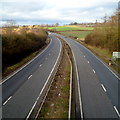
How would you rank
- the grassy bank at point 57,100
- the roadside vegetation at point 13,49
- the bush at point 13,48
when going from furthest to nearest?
the bush at point 13,48 < the roadside vegetation at point 13,49 < the grassy bank at point 57,100

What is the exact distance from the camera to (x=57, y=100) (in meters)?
16.7

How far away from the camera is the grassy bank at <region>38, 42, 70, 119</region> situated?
14.0 meters

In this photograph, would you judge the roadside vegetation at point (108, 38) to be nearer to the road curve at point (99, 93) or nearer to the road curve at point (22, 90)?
the road curve at point (99, 93)

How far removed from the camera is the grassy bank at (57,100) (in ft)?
46.0

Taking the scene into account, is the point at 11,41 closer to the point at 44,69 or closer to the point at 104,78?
the point at 44,69

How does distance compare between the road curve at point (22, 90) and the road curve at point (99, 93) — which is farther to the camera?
the road curve at point (22, 90)

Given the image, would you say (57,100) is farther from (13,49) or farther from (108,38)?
(108,38)

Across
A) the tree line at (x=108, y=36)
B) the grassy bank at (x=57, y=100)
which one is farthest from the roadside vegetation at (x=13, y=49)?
the tree line at (x=108, y=36)

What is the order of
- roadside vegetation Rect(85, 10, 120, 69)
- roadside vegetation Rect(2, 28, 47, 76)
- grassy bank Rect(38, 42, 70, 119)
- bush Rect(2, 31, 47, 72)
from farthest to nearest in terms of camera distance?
1. roadside vegetation Rect(85, 10, 120, 69)
2. bush Rect(2, 31, 47, 72)
3. roadside vegetation Rect(2, 28, 47, 76)
4. grassy bank Rect(38, 42, 70, 119)

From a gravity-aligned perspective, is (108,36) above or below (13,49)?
above

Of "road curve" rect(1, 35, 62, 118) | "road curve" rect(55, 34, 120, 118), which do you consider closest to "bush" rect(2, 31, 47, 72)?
"road curve" rect(1, 35, 62, 118)

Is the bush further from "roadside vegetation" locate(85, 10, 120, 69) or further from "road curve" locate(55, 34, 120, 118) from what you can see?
"roadside vegetation" locate(85, 10, 120, 69)

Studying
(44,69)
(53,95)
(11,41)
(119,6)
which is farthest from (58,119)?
(119,6)

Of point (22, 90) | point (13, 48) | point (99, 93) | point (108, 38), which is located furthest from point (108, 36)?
point (22, 90)
